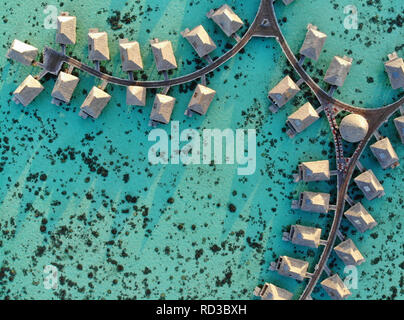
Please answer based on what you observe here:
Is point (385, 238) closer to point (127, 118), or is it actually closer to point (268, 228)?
point (268, 228)

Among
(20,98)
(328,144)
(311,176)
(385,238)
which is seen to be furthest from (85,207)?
(385,238)

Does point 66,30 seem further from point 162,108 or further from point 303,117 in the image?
point 303,117

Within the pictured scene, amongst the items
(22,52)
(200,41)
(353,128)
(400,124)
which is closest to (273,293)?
(353,128)

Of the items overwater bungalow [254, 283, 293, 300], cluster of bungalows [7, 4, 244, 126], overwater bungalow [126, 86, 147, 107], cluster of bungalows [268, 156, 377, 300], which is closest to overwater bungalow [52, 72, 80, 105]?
cluster of bungalows [7, 4, 244, 126]

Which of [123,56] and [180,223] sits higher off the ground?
[123,56]

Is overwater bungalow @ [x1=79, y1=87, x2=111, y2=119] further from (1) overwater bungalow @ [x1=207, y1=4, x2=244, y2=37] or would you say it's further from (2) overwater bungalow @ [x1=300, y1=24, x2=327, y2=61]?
(2) overwater bungalow @ [x1=300, y1=24, x2=327, y2=61]

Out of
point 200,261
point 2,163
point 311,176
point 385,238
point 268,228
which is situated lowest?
point 200,261

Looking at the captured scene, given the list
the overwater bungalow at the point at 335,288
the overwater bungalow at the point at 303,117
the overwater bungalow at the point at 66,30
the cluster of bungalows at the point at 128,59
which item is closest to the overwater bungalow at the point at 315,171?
the overwater bungalow at the point at 303,117
